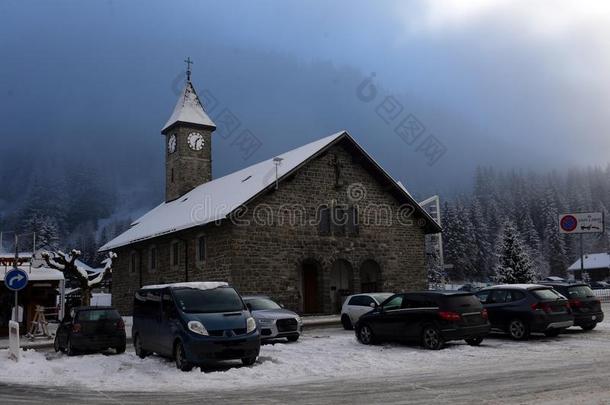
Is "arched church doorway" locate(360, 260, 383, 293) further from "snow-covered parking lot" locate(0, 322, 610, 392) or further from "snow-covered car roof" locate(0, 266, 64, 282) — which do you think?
"snow-covered parking lot" locate(0, 322, 610, 392)

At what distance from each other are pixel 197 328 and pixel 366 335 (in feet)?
19.0

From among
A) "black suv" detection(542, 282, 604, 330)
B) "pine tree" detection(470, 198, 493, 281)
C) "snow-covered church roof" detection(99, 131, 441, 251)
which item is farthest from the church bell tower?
"pine tree" detection(470, 198, 493, 281)

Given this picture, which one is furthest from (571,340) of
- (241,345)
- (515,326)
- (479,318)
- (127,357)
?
(127,357)

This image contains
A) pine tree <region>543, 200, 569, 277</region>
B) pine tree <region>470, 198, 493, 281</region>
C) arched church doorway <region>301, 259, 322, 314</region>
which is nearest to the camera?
arched church doorway <region>301, 259, 322, 314</region>

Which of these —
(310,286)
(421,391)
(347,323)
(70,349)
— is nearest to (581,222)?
(310,286)

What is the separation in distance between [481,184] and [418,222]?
4505 inches

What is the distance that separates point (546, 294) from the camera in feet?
54.6

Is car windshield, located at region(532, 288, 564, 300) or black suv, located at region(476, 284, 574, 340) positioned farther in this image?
car windshield, located at region(532, 288, 564, 300)

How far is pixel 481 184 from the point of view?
143 metres

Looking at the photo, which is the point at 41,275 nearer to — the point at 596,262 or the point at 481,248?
the point at 481,248

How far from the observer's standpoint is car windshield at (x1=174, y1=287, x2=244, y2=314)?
1342cm

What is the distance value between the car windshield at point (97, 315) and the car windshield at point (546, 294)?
11736 millimetres

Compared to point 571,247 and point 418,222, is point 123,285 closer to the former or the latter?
point 418,222

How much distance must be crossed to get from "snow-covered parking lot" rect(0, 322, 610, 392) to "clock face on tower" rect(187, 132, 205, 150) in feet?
95.9
